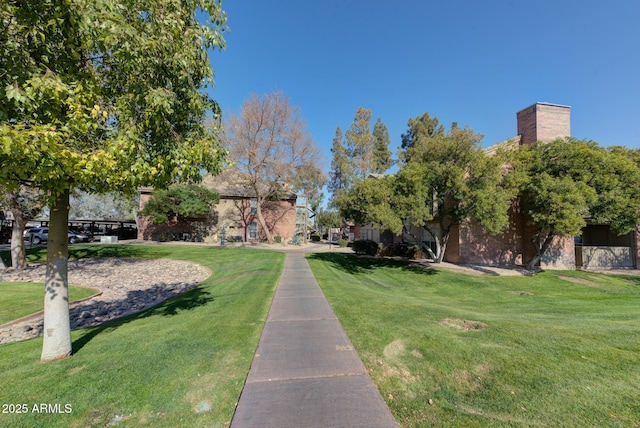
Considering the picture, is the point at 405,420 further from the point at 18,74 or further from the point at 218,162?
the point at 18,74

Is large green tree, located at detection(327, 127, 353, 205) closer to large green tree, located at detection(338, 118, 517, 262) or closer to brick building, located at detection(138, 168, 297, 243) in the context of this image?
brick building, located at detection(138, 168, 297, 243)

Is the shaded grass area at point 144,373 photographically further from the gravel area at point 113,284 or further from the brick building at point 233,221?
the brick building at point 233,221

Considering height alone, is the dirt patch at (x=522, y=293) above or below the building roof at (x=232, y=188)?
below

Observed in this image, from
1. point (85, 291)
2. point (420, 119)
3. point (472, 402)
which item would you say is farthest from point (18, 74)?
point (420, 119)

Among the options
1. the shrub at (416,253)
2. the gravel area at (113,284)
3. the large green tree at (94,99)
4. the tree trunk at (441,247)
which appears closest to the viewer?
the large green tree at (94,99)

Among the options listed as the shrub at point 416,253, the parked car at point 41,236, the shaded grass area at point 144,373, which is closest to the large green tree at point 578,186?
the shrub at point 416,253

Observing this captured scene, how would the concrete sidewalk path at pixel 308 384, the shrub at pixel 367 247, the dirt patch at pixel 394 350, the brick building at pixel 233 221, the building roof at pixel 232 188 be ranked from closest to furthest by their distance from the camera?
the concrete sidewalk path at pixel 308 384, the dirt patch at pixel 394 350, the shrub at pixel 367 247, the building roof at pixel 232 188, the brick building at pixel 233 221

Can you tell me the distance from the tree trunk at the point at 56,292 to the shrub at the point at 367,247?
60.6 feet

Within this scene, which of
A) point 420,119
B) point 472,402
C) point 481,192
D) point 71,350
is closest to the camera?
point 472,402

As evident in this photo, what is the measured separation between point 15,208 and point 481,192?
2311cm

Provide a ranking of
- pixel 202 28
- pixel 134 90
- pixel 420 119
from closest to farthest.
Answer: pixel 134 90, pixel 202 28, pixel 420 119

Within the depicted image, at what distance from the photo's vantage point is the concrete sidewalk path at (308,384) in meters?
2.65

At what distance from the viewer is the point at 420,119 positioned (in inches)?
1570

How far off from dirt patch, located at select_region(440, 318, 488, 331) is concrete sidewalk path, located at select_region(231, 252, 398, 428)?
2220mm
